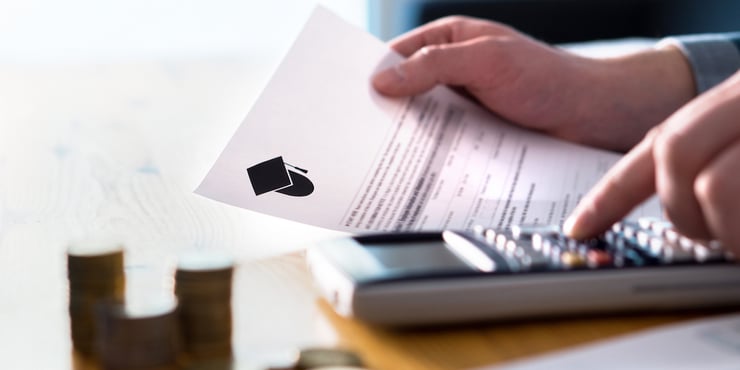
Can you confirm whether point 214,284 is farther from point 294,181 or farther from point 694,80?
point 694,80

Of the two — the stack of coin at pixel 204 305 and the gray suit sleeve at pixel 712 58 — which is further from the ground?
the gray suit sleeve at pixel 712 58

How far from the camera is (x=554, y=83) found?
928 millimetres

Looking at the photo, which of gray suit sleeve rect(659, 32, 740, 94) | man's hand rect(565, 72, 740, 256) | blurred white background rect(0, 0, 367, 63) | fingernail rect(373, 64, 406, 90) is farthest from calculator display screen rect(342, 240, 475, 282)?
blurred white background rect(0, 0, 367, 63)

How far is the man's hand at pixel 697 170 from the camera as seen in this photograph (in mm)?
436

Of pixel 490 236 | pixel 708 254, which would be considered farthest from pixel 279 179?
pixel 708 254

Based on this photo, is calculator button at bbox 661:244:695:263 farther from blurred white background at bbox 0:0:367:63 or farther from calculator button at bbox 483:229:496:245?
blurred white background at bbox 0:0:367:63

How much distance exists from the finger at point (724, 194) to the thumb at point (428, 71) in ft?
1.40

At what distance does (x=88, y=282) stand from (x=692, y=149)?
0.28 meters

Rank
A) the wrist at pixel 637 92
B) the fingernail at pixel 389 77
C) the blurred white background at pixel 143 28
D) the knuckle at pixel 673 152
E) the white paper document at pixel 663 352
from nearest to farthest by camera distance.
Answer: the white paper document at pixel 663 352
the knuckle at pixel 673 152
the fingernail at pixel 389 77
the wrist at pixel 637 92
the blurred white background at pixel 143 28

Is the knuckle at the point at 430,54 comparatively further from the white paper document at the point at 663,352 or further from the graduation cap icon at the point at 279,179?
the white paper document at the point at 663,352

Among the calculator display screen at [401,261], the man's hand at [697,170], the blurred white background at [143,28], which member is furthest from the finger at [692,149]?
the blurred white background at [143,28]

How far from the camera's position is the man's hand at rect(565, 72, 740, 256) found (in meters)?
0.44

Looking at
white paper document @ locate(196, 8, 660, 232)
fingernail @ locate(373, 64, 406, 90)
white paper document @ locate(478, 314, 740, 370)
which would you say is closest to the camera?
white paper document @ locate(478, 314, 740, 370)

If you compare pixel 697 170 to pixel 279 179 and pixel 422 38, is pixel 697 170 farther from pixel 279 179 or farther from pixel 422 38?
pixel 422 38
